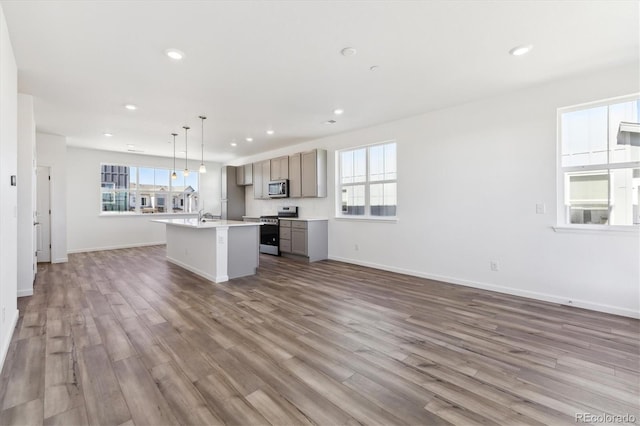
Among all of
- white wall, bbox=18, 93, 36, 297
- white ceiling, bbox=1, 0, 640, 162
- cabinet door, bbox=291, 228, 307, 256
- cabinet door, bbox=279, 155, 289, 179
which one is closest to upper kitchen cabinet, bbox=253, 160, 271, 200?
cabinet door, bbox=279, 155, 289, 179

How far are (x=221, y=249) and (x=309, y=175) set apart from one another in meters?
2.64

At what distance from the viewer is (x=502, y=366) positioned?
214 cm

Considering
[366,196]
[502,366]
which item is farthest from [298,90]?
[502,366]

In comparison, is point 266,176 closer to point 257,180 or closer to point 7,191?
point 257,180

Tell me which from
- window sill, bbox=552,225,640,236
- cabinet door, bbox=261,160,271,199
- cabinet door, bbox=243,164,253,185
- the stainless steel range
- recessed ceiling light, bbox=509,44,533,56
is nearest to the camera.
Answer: recessed ceiling light, bbox=509,44,533,56

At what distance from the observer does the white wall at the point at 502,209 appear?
10.6ft

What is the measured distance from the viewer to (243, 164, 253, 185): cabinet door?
27.2 ft

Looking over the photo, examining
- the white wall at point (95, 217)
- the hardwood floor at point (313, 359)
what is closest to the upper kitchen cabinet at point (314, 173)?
the hardwood floor at point (313, 359)

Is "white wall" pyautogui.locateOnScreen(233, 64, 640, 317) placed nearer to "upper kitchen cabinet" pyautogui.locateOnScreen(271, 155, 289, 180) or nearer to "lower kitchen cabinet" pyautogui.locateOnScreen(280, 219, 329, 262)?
"lower kitchen cabinet" pyautogui.locateOnScreen(280, 219, 329, 262)

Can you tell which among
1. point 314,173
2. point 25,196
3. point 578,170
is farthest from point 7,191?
point 578,170

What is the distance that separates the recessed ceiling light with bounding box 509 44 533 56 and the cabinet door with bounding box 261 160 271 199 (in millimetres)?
5735

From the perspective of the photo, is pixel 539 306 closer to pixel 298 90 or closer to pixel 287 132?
pixel 298 90

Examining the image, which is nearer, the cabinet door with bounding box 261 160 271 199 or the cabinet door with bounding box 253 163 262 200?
the cabinet door with bounding box 261 160 271 199

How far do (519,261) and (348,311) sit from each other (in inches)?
94.4
